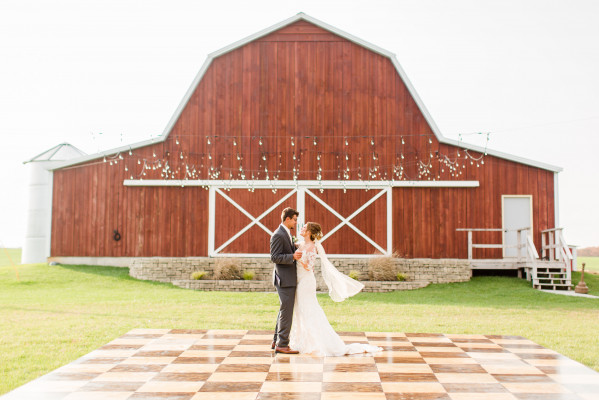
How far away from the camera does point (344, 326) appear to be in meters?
9.57

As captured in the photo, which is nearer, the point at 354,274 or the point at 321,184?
the point at 354,274

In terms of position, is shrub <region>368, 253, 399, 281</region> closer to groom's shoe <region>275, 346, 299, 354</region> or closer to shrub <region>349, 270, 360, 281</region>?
shrub <region>349, 270, 360, 281</region>

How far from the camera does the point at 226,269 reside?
16688 mm

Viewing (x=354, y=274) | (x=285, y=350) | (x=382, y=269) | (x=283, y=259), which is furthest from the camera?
(x=382, y=269)

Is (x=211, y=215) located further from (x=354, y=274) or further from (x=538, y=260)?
(x=538, y=260)

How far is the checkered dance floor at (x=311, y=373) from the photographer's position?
5.12 meters

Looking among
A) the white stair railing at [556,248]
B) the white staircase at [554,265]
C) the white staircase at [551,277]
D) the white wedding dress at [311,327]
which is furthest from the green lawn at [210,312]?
the white wedding dress at [311,327]

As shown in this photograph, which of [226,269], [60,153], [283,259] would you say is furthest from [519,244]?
[60,153]

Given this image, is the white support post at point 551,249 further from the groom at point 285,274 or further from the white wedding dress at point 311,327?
the groom at point 285,274

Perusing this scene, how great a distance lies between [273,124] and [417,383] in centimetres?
1392

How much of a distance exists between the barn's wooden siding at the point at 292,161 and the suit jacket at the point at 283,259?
11.2 metres

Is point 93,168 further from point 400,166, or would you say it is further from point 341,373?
point 341,373

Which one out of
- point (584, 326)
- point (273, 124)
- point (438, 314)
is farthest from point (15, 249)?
point (584, 326)

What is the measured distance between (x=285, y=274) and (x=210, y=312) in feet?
15.3
